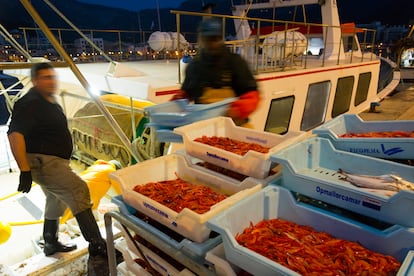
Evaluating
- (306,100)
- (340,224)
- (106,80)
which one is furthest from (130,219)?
(306,100)

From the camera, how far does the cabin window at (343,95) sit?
24.5 feet

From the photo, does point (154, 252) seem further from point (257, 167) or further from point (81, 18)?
point (81, 18)

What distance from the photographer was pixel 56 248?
2.94m

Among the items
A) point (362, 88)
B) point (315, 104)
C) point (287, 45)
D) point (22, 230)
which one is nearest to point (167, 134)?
point (22, 230)

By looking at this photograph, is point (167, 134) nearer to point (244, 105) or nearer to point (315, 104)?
point (244, 105)

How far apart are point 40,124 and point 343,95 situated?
7101 millimetres

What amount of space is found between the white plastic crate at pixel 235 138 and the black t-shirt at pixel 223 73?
1.37 feet

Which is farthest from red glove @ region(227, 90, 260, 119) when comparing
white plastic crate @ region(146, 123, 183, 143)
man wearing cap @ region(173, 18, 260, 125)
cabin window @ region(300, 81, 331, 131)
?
cabin window @ region(300, 81, 331, 131)

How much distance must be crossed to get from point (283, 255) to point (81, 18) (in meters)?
170

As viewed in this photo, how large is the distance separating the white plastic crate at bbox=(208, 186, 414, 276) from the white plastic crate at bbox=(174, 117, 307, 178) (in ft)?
0.72

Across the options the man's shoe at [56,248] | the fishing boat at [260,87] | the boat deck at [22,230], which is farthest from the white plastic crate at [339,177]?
the man's shoe at [56,248]

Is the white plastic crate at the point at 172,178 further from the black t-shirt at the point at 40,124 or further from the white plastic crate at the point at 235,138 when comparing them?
the black t-shirt at the point at 40,124

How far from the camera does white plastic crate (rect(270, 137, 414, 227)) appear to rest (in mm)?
1422

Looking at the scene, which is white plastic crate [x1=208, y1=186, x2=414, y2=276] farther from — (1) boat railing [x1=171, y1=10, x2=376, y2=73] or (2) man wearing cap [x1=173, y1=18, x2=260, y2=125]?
(1) boat railing [x1=171, y1=10, x2=376, y2=73]
